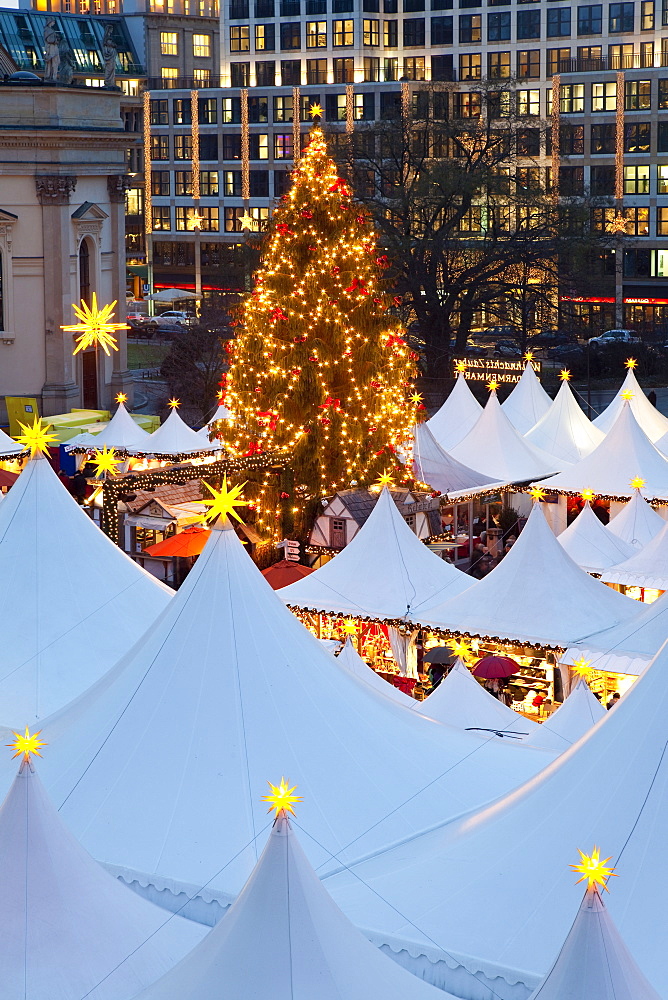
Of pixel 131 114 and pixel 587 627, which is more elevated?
pixel 131 114

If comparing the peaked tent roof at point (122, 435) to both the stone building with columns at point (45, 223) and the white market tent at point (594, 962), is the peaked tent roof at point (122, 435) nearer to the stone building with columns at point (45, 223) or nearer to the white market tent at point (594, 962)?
the stone building with columns at point (45, 223)

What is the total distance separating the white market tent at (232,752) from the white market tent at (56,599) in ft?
8.83

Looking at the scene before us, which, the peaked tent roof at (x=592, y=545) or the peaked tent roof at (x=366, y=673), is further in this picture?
the peaked tent roof at (x=592, y=545)

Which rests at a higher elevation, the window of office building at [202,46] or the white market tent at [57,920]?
the window of office building at [202,46]

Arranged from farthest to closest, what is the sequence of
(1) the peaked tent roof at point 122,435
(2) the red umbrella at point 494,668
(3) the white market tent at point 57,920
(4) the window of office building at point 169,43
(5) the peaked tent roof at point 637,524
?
(4) the window of office building at point 169,43, (1) the peaked tent roof at point 122,435, (5) the peaked tent roof at point 637,524, (2) the red umbrella at point 494,668, (3) the white market tent at point 57,920

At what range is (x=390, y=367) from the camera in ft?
85.9

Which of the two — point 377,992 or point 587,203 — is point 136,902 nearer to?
point 377,992

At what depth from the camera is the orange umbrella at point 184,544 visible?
2419cm

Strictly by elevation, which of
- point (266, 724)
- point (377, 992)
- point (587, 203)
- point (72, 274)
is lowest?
point (377, 992)

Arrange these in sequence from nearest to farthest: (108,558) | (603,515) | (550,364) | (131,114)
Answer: (108,558) < (603,515) < (550,364) < (131,114)

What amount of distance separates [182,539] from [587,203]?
1300 inches

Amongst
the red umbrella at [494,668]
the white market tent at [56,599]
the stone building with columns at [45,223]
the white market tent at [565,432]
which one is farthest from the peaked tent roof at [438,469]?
the stone building with columns at [45,223]

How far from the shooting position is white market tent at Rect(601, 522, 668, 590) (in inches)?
816

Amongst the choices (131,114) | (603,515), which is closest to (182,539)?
(603,515)
